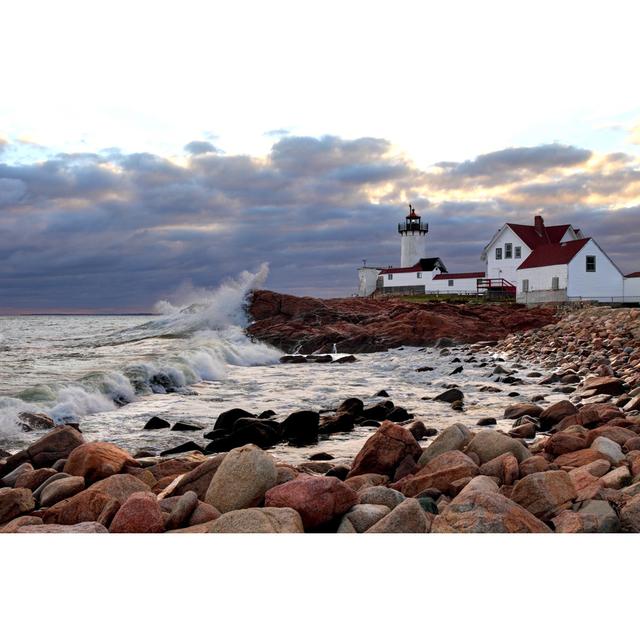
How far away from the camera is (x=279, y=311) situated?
2000cm

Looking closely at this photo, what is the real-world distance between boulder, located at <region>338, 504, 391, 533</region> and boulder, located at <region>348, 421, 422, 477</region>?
1.17m

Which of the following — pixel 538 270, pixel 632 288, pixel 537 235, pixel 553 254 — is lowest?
pixel 632 288

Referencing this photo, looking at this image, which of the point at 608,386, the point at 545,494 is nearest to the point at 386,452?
the point at 545,494

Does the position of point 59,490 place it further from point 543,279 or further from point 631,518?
point 543,279

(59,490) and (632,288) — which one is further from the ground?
(632,288)

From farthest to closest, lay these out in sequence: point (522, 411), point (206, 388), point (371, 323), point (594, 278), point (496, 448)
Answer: point (371, 323) → point (594, 278) → point (206, 388) → point (522, 411) → point (496, 448)

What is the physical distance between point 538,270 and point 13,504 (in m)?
19.6

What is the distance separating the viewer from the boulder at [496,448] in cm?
369

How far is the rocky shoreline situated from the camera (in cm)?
260

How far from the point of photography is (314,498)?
2646 mm

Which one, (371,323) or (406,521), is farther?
(371,323)
